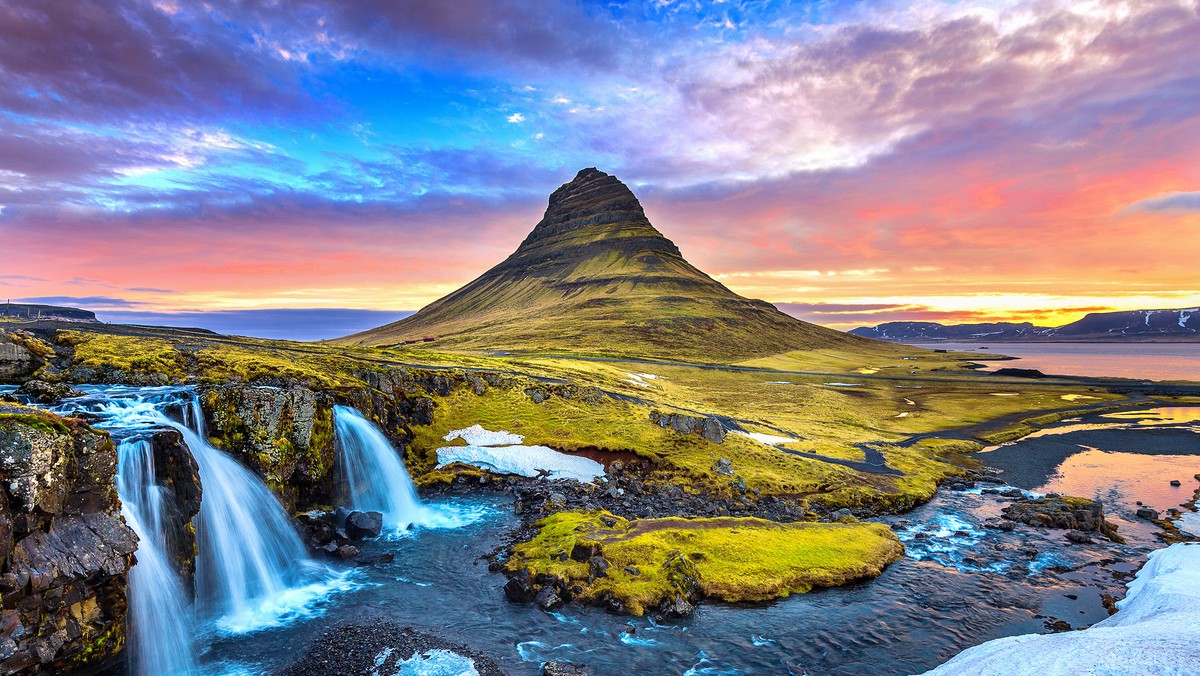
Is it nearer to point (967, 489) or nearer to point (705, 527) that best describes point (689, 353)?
point (967, 489)

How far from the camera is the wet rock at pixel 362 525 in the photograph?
3609 centimetres

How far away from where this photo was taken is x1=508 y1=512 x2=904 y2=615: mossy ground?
1139 inches

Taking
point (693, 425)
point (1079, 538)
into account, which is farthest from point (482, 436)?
point (1079, 538)

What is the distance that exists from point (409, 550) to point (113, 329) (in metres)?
46.1

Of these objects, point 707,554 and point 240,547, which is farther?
point 707,554

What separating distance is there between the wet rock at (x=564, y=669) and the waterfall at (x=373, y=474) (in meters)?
20.7

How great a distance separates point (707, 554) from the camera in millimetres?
32000

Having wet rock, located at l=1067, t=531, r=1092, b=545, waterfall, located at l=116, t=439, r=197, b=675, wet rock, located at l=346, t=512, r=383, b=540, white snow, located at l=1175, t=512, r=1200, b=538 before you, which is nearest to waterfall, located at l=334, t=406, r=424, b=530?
wet rock, located at l=346, t=512, r=383, b=540

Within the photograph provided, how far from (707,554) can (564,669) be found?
12853mm

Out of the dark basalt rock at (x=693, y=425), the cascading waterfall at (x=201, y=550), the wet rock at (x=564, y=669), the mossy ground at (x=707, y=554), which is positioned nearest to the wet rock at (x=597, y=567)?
the mossy ground at (x=707, y=554)

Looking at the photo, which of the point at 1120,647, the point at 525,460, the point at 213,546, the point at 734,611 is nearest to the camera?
the point at 1120,647

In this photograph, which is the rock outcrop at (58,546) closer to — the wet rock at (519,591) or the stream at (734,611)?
the stream at (734,611)

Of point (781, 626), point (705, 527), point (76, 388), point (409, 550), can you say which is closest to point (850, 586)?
point (781, 626)

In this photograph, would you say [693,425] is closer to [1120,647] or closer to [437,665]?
[1120,647]
